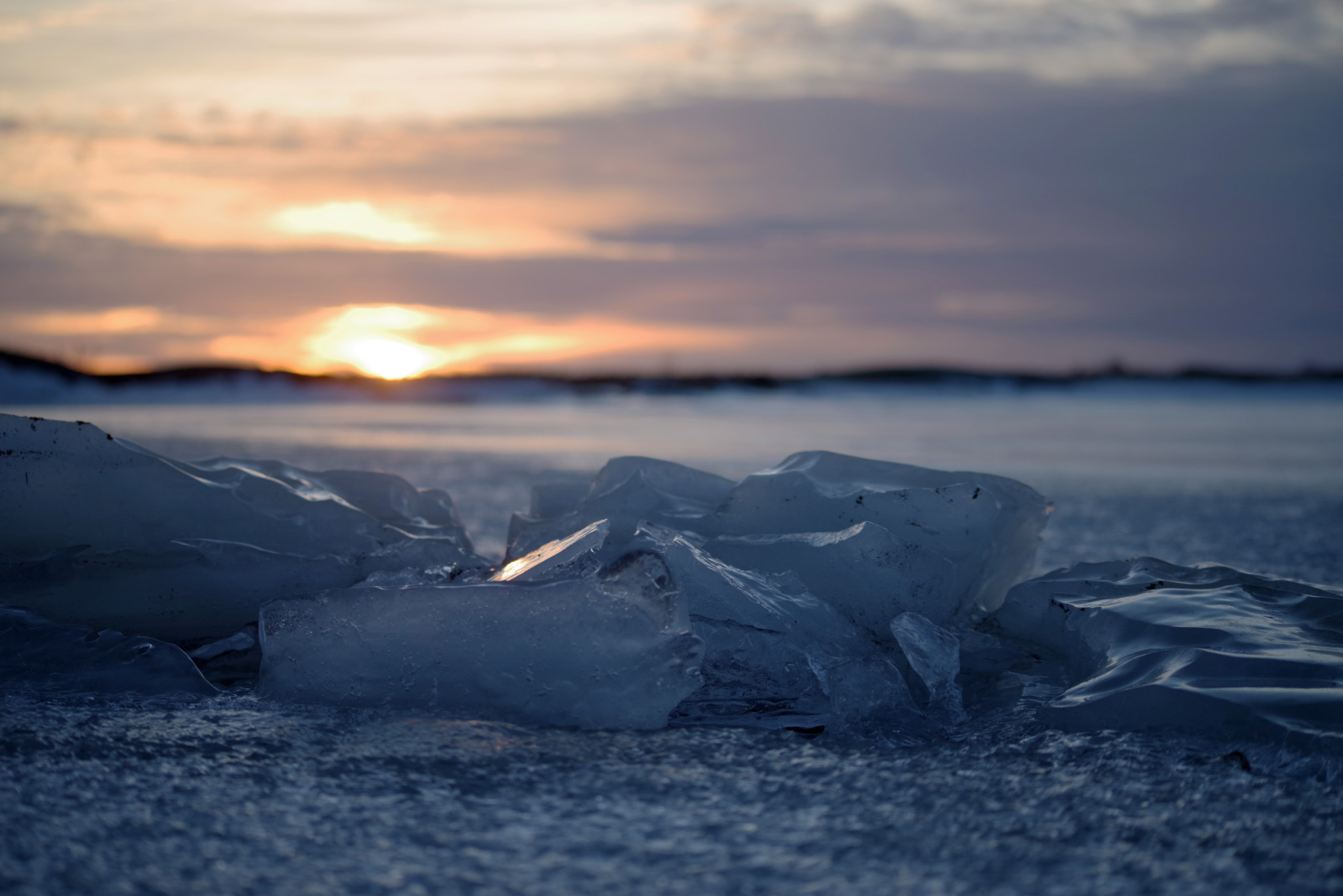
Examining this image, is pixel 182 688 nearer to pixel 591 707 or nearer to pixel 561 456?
pixel 591 707

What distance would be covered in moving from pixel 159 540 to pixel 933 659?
1.96 m

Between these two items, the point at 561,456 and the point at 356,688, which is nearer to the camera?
the point at 356,688

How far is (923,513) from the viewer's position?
267 cm

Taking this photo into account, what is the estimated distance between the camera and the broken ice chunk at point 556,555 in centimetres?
216

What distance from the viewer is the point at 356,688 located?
1.94 metres

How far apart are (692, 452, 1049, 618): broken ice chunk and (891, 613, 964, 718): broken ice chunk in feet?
1.25

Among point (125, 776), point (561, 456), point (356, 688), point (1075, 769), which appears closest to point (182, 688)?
point (356, 688)

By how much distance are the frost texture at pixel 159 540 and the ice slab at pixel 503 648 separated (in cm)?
56

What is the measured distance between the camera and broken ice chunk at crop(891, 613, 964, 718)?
1.96m

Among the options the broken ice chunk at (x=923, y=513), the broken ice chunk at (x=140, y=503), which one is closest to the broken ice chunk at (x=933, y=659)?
the broken ice chunk at (x=923, y=513)

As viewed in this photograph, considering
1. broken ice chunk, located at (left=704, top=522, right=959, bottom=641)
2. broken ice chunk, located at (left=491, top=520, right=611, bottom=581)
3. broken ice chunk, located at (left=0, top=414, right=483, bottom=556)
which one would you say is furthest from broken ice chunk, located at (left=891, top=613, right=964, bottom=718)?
broken ice chunk, located at (left=0, top=414, right=483, bottom=556)

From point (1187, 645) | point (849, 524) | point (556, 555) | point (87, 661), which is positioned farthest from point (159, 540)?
point (1187, 645)

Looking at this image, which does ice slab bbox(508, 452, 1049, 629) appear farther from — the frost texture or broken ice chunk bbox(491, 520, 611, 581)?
the frost texture

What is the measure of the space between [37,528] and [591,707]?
5.51ft
